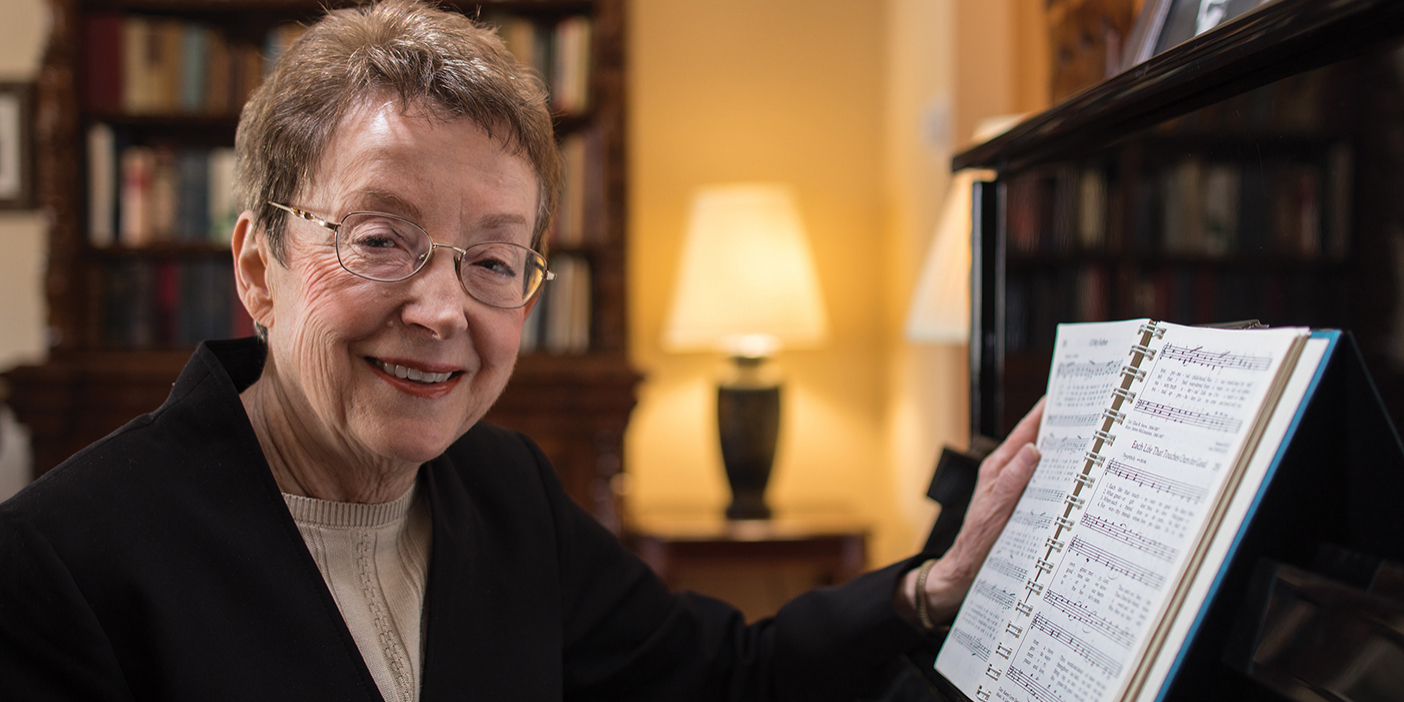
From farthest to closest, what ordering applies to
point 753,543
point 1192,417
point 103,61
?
point 103,61 < point 753,543 < point 1192,417

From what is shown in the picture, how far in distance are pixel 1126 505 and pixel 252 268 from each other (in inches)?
31.8

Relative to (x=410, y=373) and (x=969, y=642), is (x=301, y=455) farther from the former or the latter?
(x=969, y=642)

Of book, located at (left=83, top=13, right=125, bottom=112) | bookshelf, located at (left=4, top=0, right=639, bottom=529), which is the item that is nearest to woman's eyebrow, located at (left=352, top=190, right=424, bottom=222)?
bookshelf, located at (left=4, top=0, right=639, bottom=529)

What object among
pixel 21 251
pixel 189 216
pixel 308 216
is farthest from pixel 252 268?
pixel 21 251

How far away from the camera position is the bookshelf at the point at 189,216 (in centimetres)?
264

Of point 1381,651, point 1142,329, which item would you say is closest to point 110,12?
point 1142,329

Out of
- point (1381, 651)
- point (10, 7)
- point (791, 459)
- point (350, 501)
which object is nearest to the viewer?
point (1381, 651)

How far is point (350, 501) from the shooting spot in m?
0.91

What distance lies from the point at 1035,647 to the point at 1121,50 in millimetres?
1268

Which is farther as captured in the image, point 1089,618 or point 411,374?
point 411,374

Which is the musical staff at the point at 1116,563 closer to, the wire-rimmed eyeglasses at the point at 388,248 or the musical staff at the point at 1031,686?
the musical staff at the point at 1031,686

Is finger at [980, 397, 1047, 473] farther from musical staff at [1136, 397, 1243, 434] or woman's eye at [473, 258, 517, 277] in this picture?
woman's eye at [473, 258, 517, 277]

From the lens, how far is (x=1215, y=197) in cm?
77

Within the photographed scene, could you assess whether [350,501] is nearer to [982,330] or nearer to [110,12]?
[982,330]
